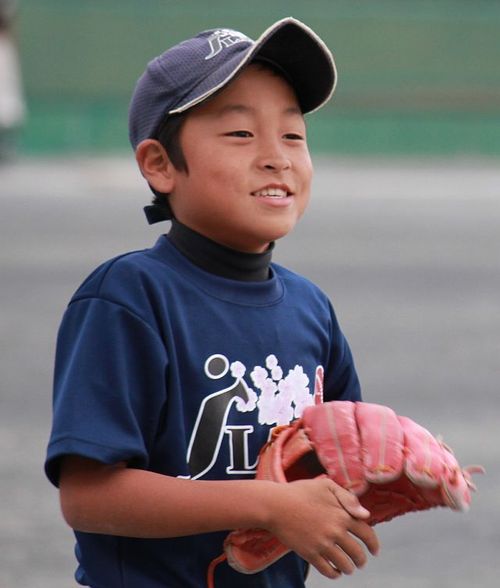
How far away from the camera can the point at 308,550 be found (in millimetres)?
2221

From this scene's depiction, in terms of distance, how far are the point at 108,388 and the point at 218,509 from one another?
24 centimetres

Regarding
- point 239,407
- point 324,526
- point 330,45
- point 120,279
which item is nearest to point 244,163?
point 120,279

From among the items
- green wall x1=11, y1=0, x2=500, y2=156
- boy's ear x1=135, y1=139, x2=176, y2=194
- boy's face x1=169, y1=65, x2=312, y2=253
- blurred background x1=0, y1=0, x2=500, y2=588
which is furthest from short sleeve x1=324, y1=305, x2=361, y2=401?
green wall x1=11, y1=0, x2=500, y2=156

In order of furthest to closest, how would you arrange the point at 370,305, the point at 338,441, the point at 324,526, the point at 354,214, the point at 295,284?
the point at 354,214, the point at 370,305, the point at 295,284, the point at 338,441, the point at 324,526

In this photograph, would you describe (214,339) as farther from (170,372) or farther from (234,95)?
(234,95)

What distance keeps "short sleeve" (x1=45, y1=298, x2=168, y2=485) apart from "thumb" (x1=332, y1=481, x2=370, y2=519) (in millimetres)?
294

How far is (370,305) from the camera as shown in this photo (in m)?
10.1

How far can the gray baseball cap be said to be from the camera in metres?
2.44

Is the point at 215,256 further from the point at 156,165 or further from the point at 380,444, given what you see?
the point at 380,444

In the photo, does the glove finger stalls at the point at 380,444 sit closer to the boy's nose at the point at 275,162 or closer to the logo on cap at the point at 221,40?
the boy's nose at the point at 275,162

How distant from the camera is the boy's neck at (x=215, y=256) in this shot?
8.17 feet

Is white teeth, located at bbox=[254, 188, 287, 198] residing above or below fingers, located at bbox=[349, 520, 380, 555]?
above

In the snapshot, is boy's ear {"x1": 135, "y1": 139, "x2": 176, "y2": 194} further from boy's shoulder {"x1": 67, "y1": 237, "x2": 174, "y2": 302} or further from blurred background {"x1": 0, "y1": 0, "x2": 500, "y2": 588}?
blurred background {"x1": 0, "y1": 0, "x2": 500, "y2": 588}

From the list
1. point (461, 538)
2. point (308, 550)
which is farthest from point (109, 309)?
point (461, 538)
